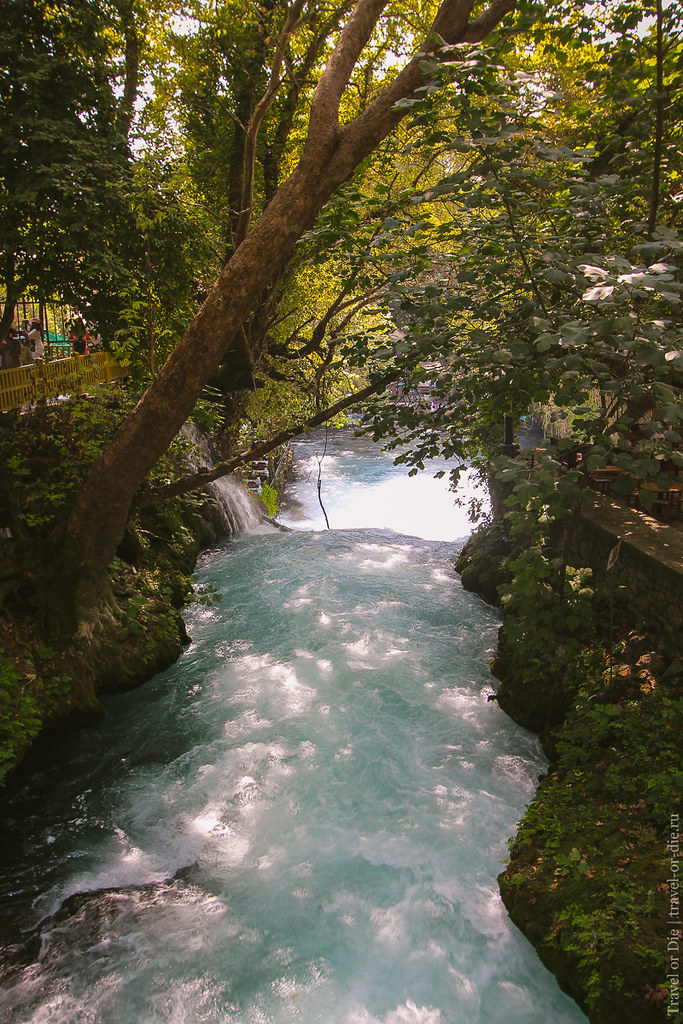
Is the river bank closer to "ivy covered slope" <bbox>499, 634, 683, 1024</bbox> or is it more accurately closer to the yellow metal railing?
"ivy covered slope" <bbox>499, 634, 683, 1024</bbox>

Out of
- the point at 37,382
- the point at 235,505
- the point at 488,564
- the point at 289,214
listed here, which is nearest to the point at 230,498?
the point at 235,505

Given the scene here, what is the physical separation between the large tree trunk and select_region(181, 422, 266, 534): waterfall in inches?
237

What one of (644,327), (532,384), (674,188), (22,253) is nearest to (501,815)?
(532,384)

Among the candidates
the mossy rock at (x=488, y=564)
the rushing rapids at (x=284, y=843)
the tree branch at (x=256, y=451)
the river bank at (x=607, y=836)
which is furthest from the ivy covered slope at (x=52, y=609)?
the mossy rock at (x=488, y=564)

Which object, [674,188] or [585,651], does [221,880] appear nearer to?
[585,651]

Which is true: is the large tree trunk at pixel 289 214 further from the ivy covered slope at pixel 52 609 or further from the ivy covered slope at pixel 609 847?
the ivy covered slope at pixel 609 847

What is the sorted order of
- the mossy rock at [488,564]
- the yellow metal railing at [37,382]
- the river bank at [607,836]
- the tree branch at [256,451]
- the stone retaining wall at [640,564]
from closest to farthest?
the river bank at [607,836] < the stone retaining wall at [640,564] < the tree branch at [256,451] < the yellow metal railing at [37,382] < the mossy rock at [488,564]

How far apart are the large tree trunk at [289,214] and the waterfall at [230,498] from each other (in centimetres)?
603

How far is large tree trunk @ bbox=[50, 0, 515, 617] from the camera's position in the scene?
19.4 feet

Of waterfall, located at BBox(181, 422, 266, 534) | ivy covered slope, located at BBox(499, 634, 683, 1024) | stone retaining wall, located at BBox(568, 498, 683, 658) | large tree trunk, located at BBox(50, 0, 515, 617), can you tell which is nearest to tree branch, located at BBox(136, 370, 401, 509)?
large tree trunk, located at BBox(50, 0, 515, 617)

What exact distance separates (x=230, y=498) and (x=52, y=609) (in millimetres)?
7396

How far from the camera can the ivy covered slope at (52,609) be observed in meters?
6.32

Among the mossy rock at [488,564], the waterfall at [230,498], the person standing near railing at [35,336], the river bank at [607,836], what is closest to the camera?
the river bank at [607,836]

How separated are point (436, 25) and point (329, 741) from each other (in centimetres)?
656
